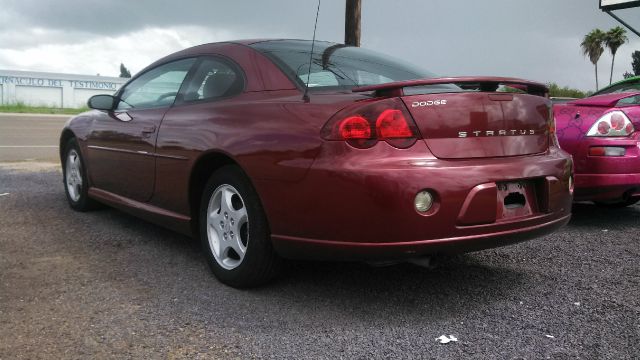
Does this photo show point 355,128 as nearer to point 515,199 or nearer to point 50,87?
point 515,199

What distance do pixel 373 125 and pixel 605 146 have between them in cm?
277

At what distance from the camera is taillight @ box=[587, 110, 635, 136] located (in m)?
4.64

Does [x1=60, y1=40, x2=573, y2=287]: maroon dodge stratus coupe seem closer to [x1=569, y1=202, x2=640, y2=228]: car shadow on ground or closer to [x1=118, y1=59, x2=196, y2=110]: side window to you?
[x1=118, y1=59, x2=196, y2=110]: side window

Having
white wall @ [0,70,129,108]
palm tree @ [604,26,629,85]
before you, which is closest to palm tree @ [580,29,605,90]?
palm tree @ [604,26,629,85]

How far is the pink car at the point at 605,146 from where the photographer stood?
458 centimetres

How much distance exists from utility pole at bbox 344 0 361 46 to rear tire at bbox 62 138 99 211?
4485mm

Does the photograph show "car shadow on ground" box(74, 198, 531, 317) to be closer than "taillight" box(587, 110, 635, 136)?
Yes

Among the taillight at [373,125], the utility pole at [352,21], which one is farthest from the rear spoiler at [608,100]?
the utility pole at [352,21]

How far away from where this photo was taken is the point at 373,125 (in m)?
2.70

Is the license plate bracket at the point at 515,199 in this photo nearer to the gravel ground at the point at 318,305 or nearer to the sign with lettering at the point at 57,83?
the gravel ground at the point at 318,305

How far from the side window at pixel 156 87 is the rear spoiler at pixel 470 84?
1631mm

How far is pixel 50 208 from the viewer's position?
18.5 feet

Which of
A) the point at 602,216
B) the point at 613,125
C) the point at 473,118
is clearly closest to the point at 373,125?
the point at 473,118

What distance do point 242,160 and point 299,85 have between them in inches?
20.1
